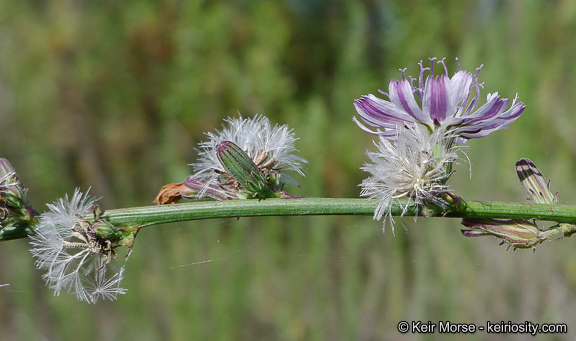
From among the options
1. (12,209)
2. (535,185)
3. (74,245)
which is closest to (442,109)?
(535,185)

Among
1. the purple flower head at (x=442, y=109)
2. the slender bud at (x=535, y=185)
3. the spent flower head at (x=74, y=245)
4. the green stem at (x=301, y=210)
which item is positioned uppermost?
the purple flower head at (x=442, y=109)

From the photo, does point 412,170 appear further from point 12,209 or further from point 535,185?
point 12,209

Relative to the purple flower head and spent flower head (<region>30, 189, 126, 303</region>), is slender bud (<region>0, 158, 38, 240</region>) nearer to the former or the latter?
spent flower head (<region>30, 189, 126, 303</region>)

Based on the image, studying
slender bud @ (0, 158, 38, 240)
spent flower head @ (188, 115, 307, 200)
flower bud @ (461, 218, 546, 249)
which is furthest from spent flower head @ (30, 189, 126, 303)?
flower bud @ (461, 218, 546, 249)

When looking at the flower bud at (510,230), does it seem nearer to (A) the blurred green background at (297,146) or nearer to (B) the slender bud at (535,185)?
(B) the slender bud at (535,185)

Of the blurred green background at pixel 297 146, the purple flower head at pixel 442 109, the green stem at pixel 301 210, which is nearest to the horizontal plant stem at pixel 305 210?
the green stem at pixel 301 210

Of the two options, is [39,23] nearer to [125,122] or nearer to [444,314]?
[125,122]
